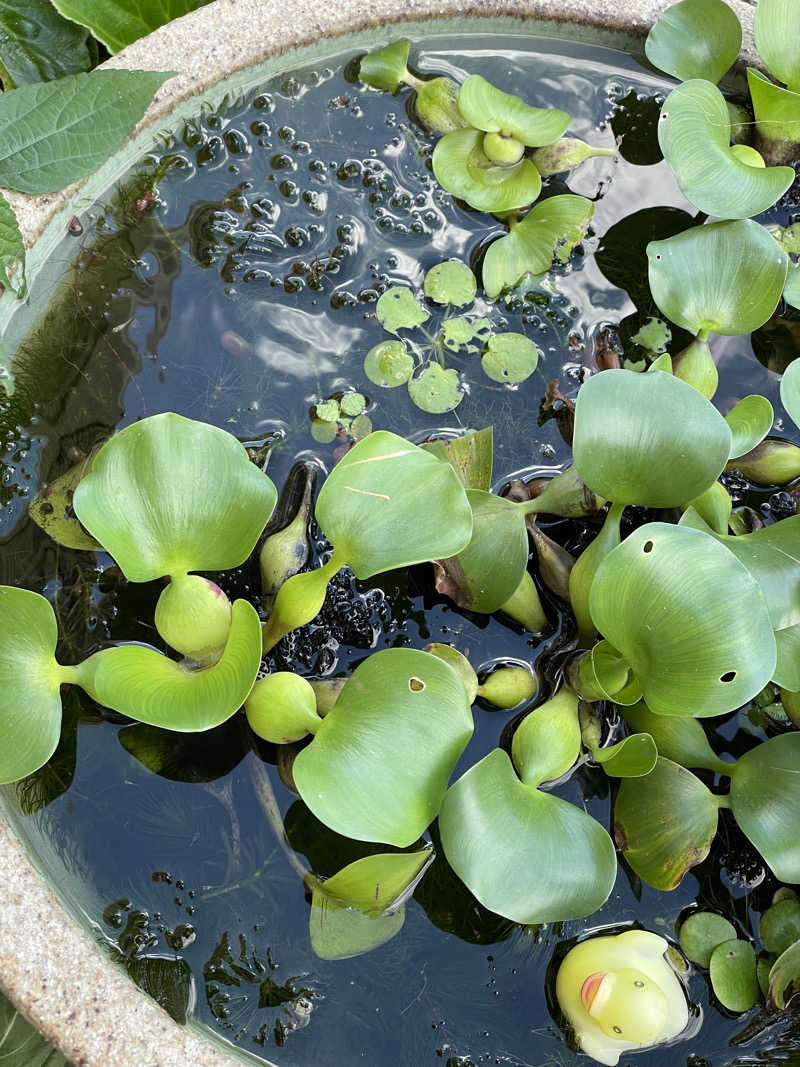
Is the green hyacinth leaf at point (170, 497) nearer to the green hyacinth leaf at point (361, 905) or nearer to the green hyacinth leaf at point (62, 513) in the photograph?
the green hyacinth leaf at point (62, 513)

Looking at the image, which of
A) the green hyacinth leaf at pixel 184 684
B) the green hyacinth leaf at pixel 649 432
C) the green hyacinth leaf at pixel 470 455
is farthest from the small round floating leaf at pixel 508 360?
the green hyacinth leaf at pixel 184 684

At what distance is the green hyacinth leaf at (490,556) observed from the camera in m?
1.02

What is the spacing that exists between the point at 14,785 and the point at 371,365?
68cm

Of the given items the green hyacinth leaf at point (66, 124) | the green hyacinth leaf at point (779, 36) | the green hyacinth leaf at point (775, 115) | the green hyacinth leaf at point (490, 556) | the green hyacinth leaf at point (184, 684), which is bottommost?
the green hyacinth leaf at point (490, 556)

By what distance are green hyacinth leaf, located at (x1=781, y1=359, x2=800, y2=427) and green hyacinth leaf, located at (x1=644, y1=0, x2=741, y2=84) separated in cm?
54

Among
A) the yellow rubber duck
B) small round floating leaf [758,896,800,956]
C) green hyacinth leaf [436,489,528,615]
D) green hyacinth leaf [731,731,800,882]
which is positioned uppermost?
green hyacinth leaf [436,489,528,615]

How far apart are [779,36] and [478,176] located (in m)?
0.47

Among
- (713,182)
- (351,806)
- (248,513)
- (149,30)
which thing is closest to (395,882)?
(351,806)

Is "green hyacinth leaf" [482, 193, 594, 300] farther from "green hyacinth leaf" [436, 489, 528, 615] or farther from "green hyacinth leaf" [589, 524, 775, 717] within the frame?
"green hyacinth leaf" [589, 524, 775, 717]

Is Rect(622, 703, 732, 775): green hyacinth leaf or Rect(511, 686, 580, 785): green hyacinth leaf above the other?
Rect(511, 686, 580, 785): green hyacinth leaf

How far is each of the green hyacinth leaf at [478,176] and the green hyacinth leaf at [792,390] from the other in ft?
1.45

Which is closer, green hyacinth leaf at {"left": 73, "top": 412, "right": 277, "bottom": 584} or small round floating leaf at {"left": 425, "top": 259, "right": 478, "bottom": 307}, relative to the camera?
green hyacinth leaf at {"left": 73, "top": 412, "right": 277, "bottom": 584}

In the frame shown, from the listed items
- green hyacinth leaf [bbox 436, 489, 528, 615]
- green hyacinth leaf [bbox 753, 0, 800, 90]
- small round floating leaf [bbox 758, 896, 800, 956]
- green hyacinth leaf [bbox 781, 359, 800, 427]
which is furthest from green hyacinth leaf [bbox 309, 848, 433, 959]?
green hyacinth leaf [bbox 753, 0, 800, 90]

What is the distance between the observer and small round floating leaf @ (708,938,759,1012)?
3.24 feet
